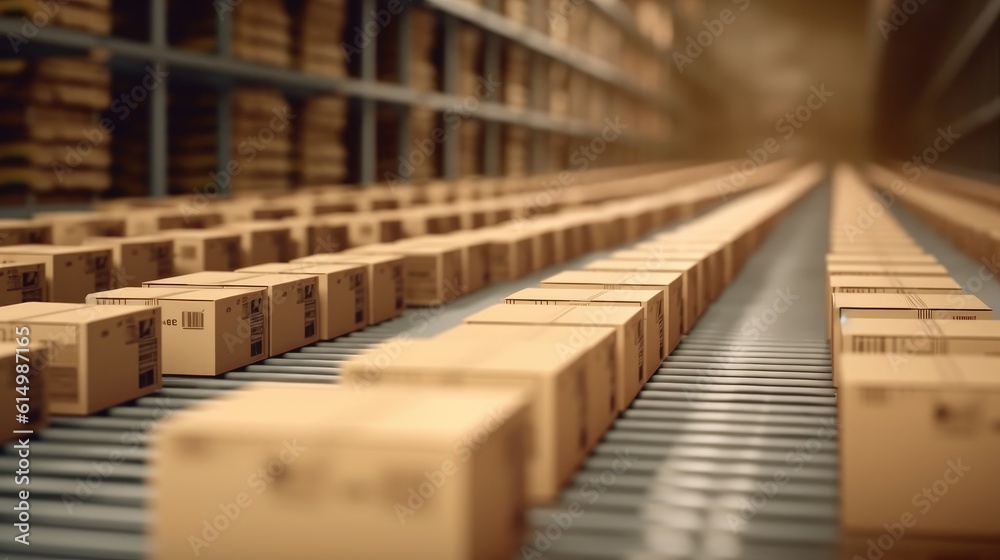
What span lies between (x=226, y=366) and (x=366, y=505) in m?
2.35

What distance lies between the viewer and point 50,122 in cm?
817

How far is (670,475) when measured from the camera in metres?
3.06

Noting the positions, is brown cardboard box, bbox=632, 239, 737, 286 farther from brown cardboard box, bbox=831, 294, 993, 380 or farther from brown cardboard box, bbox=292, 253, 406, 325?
brown cardboard box, bbox=831, 294, 993, 380

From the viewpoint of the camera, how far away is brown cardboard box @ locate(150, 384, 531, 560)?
6.78 feet

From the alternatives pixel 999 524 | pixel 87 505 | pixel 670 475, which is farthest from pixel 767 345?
pixel 87 505

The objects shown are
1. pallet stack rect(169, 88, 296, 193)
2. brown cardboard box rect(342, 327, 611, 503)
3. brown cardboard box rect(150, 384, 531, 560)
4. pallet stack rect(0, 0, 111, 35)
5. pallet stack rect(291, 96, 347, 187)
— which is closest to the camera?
brown cardboard box rect(150, 384, 531, 560)

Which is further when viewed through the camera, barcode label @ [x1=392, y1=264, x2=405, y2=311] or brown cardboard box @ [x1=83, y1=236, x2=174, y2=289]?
barcode label @ [x1=392, y1=264, x2=405, y2=311]

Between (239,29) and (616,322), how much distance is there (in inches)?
296

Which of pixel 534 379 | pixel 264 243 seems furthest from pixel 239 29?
pixel 534 379

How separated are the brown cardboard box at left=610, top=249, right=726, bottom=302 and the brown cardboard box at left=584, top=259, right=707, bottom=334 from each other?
86 millimetres

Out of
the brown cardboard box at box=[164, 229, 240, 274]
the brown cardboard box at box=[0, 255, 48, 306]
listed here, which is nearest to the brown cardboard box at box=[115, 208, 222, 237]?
the brown cardboard box at box=[164, 229, 240, 274]

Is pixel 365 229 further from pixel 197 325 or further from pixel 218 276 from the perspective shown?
pixel 197 325

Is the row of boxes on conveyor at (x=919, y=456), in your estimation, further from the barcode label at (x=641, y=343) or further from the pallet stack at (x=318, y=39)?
the pallet stack at (x=318, y=39)

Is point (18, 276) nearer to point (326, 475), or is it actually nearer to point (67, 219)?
point (67, 219)
